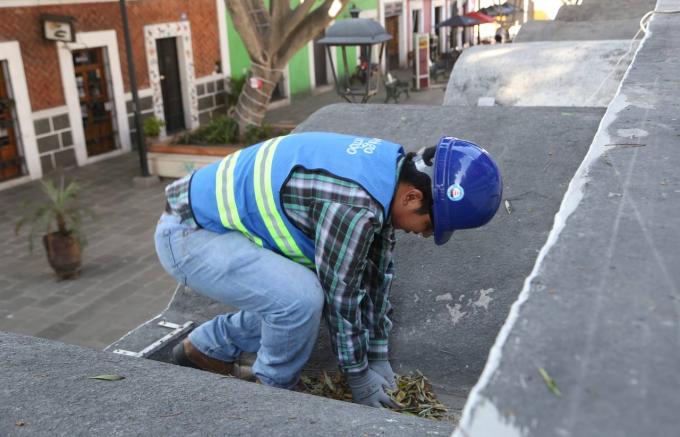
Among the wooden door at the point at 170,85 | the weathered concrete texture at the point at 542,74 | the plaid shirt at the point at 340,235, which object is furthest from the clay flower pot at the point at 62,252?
the wooden door at the point at 170,85

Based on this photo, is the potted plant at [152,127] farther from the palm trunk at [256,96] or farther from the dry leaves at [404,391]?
the dry leaves at [404,391]

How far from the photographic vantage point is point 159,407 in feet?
5.76

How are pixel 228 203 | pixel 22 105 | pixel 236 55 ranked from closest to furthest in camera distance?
pixel 228 203, pixel 22 105, pixel 236 55

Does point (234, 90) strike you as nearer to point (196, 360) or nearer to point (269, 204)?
point (196, 360)

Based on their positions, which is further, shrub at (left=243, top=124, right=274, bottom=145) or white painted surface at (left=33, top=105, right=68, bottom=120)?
shrub at (left=243, top=124, right=274, bottom=145)

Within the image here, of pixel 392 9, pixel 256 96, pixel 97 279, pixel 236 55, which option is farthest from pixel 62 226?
pixel 392 9

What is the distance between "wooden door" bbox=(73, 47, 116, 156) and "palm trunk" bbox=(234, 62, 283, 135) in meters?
2.83

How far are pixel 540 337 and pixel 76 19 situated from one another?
1363cm

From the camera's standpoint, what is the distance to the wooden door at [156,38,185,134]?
609 inches

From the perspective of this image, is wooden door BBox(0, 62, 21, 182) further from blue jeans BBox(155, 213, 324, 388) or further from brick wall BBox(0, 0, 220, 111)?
blue jeans BBox(155, 213, 324, 388)

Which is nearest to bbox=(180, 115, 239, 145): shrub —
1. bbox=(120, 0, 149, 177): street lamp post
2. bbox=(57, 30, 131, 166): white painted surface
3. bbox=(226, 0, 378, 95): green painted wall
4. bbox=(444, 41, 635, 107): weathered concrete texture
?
bbox=(120, 0, 149, 177): street lamp post

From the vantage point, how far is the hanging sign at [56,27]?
12.4m

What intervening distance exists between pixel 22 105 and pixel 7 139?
0.66 meters

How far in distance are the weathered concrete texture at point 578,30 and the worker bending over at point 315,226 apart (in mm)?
5828
